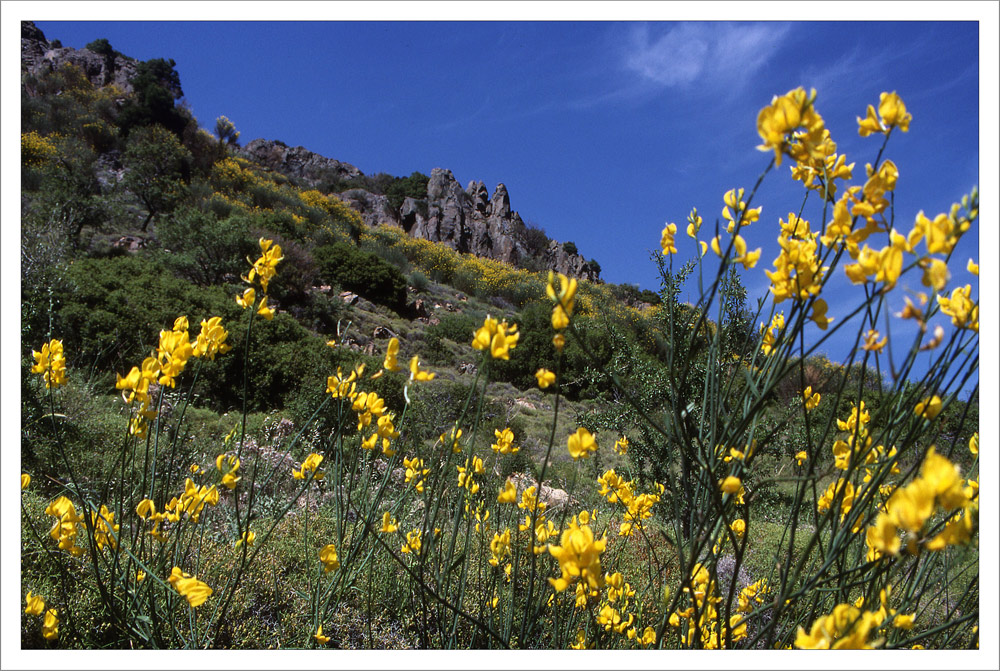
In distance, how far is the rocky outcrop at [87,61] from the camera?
636 inches

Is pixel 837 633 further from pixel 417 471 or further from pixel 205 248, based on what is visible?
pixel 205 248

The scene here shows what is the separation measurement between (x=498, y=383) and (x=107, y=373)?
4.92m

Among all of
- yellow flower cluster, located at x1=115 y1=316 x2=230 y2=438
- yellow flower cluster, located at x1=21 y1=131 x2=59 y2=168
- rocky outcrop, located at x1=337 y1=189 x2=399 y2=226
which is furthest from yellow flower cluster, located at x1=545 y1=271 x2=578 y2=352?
rocky outcrop, located at x1=337 y1=189 x2=399 y2=226

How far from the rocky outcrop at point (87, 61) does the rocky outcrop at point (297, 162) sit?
5315 mm

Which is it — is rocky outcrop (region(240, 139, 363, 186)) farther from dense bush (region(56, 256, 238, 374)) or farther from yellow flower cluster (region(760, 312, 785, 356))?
yellow flower cluster (region(760, 312, 785, 356))

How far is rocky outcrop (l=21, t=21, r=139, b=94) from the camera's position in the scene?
636 inches

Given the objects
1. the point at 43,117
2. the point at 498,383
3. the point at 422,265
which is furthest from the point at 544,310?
the point at 43,117

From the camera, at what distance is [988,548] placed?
3.19 ft

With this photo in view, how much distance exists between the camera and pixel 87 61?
17.6 meters

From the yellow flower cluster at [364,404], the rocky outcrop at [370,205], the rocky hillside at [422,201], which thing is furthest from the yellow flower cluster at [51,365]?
the rocky outcrop at [370,205]

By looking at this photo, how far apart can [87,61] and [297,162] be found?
882cm

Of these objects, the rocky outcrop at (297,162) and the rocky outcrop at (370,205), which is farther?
the rocky outcrop at (297,162)

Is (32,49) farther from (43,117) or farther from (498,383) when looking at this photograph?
(498,383)

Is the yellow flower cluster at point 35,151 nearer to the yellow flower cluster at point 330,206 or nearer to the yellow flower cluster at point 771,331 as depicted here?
the yellow flower cluster at point 330,206
